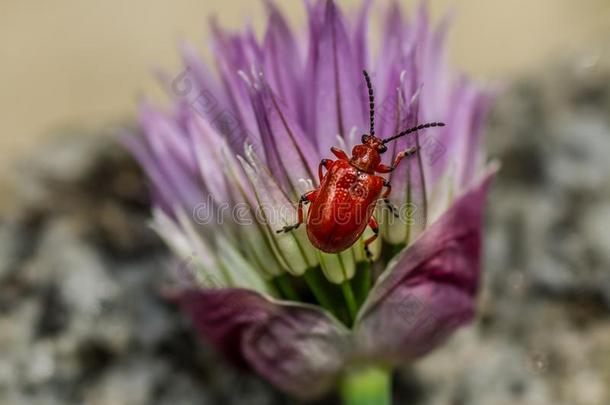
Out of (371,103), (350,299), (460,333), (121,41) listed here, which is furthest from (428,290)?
(121,41)

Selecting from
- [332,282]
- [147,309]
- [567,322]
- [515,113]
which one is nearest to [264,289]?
[332,282]

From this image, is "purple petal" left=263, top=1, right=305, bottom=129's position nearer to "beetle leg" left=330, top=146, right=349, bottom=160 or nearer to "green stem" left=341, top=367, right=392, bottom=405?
"beetle leg" left=330, top=146, right=349, bottom=160

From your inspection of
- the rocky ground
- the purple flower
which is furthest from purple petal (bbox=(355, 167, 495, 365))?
the rocky ground

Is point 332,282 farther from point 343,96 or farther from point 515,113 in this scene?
point 515,113

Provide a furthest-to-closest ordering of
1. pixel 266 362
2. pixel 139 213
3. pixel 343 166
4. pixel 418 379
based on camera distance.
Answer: pixel 139 213
pixel 418 379
pixel 266 362
pixel 343 166

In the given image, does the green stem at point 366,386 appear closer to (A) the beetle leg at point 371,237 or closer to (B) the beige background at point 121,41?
(A) the beetle leg at point 371,237

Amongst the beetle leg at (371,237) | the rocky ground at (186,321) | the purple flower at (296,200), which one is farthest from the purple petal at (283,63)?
the rocky ground at (186,321)
